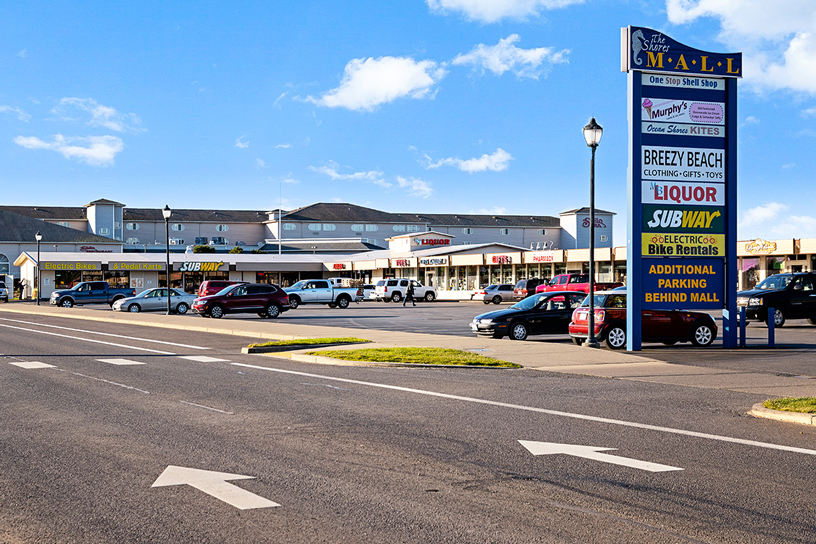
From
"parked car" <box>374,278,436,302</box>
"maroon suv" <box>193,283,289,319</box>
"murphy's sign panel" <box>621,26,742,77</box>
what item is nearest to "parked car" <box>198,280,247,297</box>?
"maroon suv" <box>193,283,289,319</box>

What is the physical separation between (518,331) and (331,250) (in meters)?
86.6

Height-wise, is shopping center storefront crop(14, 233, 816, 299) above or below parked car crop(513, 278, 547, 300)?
above

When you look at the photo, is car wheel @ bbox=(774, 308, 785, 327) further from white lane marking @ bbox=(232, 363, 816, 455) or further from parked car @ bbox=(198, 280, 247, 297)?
parked car @ bbox=(198, 280, 247, 297)

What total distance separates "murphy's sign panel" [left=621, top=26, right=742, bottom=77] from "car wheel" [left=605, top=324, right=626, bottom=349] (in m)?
6.38

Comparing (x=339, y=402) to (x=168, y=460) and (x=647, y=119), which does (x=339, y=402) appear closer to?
(x=168, y=460)

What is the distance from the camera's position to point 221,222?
11919cm

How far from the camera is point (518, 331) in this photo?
71.5ft

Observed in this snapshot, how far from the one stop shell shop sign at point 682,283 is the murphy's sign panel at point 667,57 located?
187 inches

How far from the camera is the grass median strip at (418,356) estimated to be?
1548cm

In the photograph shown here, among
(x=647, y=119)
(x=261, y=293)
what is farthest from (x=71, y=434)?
(x=261, y=293)

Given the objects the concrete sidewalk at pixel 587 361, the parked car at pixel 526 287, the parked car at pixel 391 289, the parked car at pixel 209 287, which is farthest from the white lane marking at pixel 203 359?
the parked car at pixel 391 289

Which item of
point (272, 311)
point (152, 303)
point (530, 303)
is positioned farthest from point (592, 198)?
point (152, 303)

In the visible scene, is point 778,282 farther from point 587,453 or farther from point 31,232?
point 31,232

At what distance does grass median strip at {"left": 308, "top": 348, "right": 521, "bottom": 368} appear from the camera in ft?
50.8
